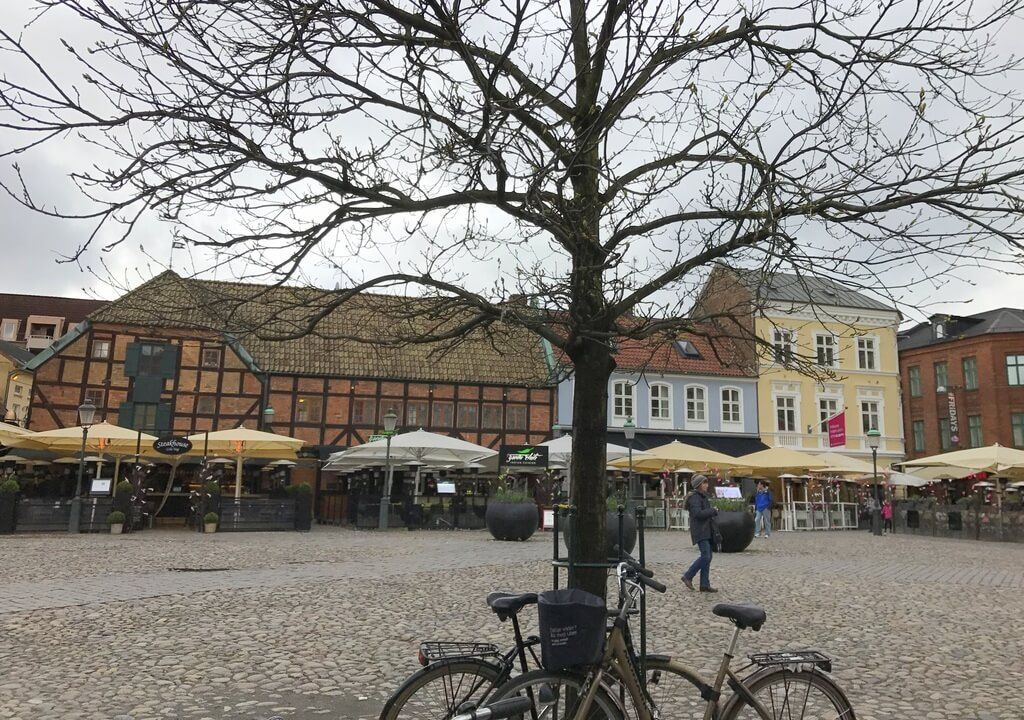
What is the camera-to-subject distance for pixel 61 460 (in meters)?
23.6

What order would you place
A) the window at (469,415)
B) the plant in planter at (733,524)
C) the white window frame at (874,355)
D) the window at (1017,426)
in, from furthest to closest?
the window at (1017,426) < the white window frame at (874,355) < the window at (469,415) < the plant in planter at (733,524)

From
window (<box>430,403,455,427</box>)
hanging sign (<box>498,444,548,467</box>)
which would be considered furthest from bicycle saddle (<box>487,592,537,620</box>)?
window (<box>430,403,455,427</box>)

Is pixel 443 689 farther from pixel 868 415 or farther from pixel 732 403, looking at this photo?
pixel 868 415

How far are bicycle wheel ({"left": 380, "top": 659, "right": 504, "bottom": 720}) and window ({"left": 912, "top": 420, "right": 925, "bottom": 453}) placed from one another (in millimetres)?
46458

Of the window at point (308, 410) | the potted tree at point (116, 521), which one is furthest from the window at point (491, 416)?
the potted tree at point (116, 521)

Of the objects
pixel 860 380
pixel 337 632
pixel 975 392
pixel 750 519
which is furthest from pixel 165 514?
pixel 975 392

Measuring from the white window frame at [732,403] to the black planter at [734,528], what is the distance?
64.7 feet

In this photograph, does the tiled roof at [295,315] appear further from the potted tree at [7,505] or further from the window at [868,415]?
the window at [868,415]

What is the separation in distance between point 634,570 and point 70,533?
18.5m

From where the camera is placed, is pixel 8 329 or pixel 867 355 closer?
pixel 867 355

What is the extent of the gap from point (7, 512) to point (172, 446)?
375cm

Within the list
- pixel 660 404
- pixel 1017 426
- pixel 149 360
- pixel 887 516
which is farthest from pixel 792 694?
pixel 1017 426

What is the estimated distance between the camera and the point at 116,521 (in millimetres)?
18500

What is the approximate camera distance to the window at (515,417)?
103 feet
